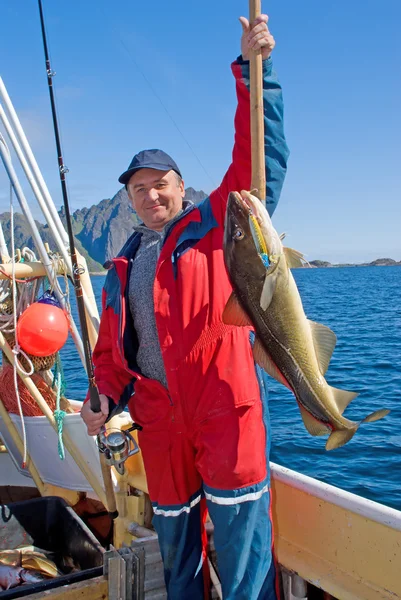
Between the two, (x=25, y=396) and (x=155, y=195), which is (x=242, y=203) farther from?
(x=25, y=396)

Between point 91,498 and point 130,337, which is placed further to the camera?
point 91,498

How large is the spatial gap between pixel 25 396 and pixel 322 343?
342 cm

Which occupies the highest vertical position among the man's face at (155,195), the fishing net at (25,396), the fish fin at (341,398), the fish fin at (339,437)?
the man's face at (155,195)

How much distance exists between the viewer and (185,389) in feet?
9.83

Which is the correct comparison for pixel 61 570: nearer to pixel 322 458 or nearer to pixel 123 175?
pixel 123 175

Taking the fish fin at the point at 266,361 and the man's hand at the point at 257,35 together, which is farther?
the fish fin at the point at 266,361

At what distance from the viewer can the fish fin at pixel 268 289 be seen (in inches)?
98.0

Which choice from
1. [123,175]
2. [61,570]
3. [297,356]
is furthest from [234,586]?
[123,175]

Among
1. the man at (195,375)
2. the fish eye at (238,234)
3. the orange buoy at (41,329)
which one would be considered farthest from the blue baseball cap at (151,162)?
the orange buoy at (41,329)

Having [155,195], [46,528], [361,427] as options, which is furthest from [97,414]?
[361,427]

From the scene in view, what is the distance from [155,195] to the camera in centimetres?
332

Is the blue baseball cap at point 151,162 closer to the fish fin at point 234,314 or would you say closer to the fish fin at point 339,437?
the fish fin at point 234,314

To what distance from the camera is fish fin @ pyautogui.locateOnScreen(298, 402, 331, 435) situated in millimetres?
2648

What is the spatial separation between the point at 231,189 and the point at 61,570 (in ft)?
10.8
